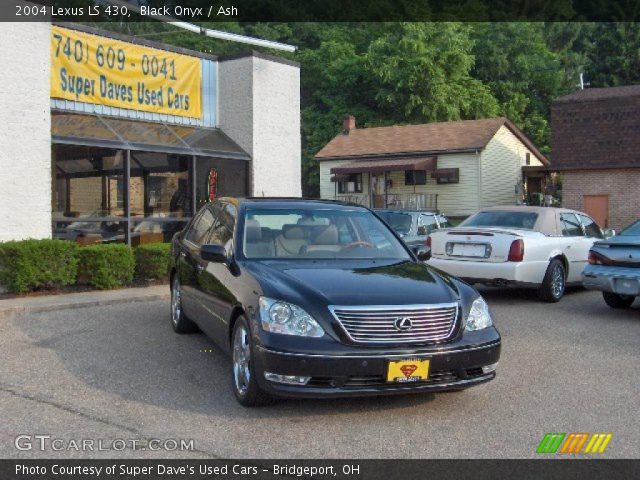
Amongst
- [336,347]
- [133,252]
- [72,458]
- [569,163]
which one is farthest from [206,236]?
[569,163]

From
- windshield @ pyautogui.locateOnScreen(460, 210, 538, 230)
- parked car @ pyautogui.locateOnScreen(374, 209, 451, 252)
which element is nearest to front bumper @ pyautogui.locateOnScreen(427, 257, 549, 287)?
windshield @ pyautogui.locateOnScreen(460, 210, 538, 230)

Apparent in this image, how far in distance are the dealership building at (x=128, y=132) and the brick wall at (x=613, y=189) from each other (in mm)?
13344

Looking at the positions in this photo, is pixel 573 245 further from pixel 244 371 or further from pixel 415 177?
pixel 415 177

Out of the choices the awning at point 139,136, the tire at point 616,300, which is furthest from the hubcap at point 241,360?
the awning at point 139,136

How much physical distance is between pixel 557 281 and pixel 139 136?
871 cm

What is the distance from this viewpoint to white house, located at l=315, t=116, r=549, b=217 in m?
36.2

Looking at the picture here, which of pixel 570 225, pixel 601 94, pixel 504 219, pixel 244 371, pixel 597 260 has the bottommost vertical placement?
pixel 244 371

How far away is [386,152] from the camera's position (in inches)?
1497

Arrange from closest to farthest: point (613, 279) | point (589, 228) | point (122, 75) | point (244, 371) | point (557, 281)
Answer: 1. point (244, 371)
2. point (613, 279)
3. point (557, 281)
4. point (589, 228)
5. point (122, 75)

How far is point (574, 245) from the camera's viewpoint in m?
12.0

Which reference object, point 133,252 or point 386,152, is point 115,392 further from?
point 386,152

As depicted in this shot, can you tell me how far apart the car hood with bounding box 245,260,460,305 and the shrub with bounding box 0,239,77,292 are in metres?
6.27

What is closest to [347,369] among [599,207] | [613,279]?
[613,279]

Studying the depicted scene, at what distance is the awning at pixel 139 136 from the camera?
543 inches
